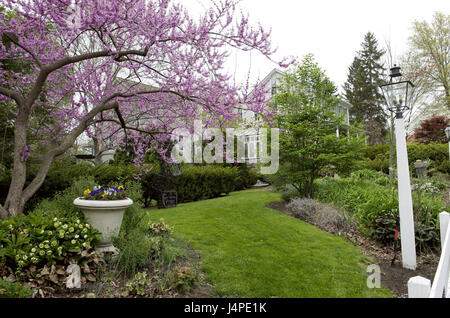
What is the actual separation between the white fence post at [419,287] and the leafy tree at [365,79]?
31.0m

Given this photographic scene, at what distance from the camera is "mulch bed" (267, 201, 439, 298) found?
331 centimetres

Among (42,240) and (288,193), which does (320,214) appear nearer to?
(288,193)

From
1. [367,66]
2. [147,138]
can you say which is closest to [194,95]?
[147,138]

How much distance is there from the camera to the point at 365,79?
1173 inches

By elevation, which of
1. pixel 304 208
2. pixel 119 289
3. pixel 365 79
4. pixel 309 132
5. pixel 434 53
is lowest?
pixel 119 289

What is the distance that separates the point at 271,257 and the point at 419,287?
269cm

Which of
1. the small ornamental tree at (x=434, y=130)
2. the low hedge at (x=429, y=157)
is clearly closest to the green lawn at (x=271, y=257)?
the low hedge at (x=429, y=157)

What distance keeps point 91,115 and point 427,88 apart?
66.2 ft

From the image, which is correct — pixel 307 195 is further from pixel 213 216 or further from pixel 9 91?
pixel 9 91

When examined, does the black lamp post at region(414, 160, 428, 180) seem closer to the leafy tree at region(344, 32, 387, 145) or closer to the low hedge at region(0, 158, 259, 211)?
the low hedge at region(0, 158, 259, 211)

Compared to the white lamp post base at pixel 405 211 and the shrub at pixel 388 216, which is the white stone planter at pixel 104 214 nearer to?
the white lamp post base at pixel 405 211

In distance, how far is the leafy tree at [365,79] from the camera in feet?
94.5

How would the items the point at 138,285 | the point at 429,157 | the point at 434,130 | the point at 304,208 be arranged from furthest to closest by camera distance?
the point at 434,130 → the point at 429,157 → the point at 304,208 → the point at 138,285
